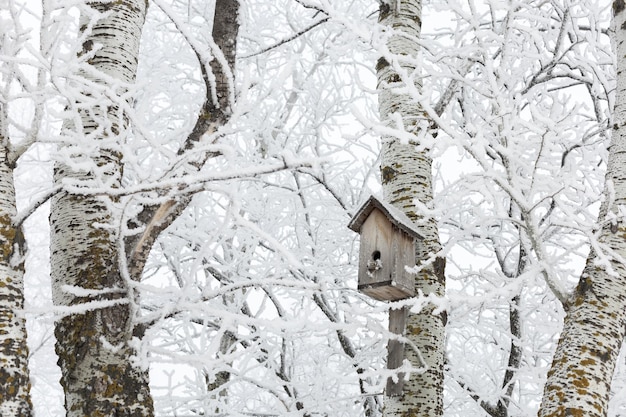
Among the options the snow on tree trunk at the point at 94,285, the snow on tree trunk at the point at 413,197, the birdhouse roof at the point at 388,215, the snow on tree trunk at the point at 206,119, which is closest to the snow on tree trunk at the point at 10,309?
the snow on tree trunk at the point at 94,285

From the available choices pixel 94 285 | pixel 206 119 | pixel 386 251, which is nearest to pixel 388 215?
pixel 386 251

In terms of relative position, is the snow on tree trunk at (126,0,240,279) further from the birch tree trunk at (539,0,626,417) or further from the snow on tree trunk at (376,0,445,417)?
the birch tree trunk at (539,0,626,417)

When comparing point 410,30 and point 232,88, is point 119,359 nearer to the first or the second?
point 232,88

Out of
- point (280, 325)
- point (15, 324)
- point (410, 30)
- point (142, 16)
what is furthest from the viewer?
point (410, 30)

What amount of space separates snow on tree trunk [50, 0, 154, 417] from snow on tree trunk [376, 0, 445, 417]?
1126 mm

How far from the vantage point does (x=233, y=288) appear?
2289 mm

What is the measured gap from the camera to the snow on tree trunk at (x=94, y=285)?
2.15 metres

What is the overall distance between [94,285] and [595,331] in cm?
180

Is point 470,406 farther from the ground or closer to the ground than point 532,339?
closer to the ground

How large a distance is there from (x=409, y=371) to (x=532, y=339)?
368 cm

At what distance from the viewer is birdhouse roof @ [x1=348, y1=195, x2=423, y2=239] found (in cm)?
307

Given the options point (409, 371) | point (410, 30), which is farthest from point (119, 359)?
point (410, 30)

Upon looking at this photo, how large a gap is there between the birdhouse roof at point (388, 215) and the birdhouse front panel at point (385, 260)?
3 centimetres

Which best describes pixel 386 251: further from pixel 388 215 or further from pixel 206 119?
pixel 206 119
